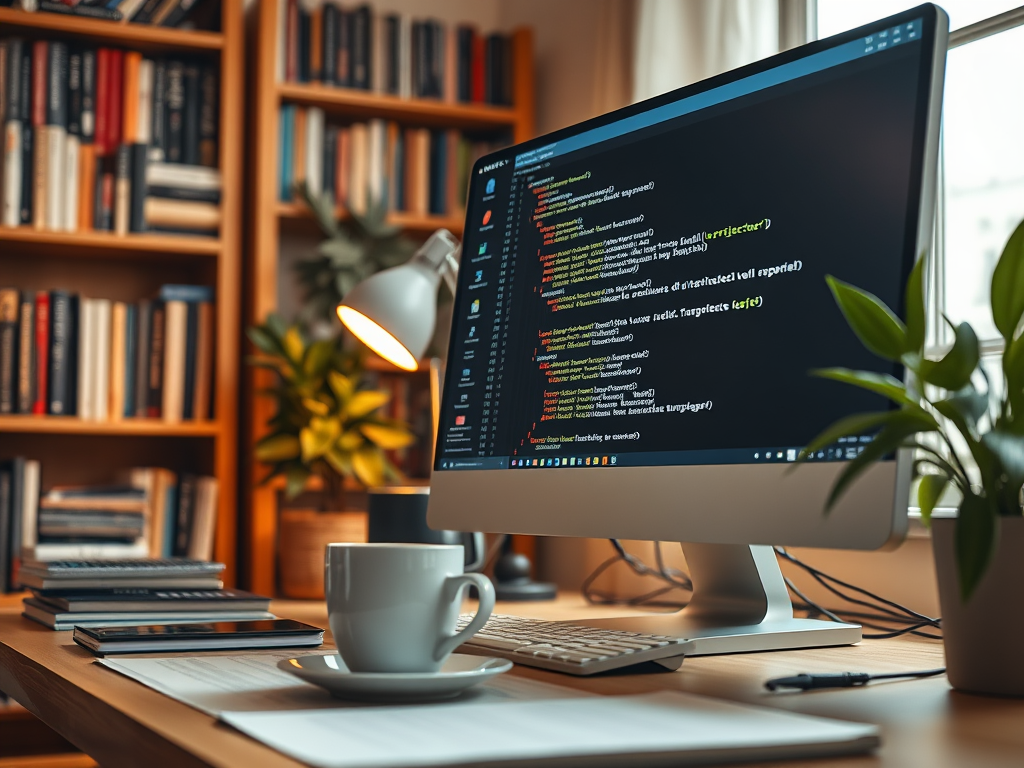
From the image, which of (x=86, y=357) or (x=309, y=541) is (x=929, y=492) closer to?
(x=309, y=541)

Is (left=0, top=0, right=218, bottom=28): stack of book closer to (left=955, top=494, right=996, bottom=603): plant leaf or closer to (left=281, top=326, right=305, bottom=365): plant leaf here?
(left=281, top=326, right=305, bottom=365): plant leaf

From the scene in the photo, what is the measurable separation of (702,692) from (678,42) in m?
1.55

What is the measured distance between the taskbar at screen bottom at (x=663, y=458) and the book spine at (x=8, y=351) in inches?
54.2

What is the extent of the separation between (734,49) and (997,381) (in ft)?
2.36

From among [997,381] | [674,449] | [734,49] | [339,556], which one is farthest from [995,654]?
[734,49]

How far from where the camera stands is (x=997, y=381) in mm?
1652

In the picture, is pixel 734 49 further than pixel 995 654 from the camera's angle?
Yes

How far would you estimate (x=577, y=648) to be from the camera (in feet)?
2.92

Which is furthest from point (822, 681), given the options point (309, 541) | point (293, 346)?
point (293, 346)

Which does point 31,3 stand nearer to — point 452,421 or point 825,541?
point 452,421

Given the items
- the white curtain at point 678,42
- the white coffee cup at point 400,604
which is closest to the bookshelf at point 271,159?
the white curtain at point 678,42

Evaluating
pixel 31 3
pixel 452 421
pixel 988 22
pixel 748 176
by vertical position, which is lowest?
pixel 452 421

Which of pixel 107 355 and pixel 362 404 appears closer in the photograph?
pixel 362 404

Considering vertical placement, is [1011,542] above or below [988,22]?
below
